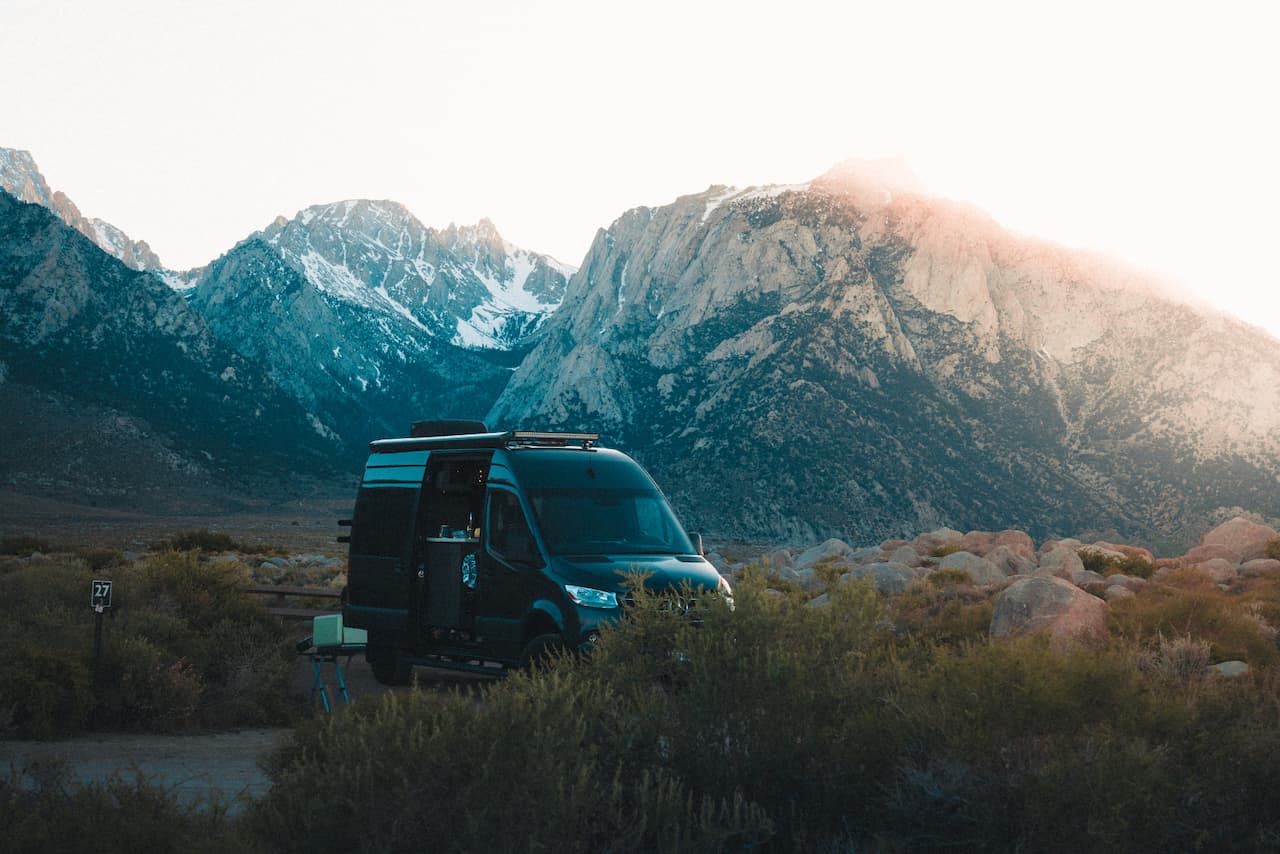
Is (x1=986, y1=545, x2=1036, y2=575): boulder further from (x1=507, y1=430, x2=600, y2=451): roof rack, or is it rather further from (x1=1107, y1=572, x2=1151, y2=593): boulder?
(x1=507, y1=430, x2=600, y2=451): roof rack

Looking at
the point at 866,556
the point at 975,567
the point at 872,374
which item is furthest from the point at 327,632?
the point at 872,374

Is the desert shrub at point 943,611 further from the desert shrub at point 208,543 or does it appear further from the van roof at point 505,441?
the desert shrub at point 208,543

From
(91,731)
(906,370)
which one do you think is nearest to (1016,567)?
(91,731)

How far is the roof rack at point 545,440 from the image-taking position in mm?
13086

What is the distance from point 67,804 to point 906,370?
313ft

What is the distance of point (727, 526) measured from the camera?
296 ft

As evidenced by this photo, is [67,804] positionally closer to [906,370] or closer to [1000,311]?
[906,370]

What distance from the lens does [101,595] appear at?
11.8m

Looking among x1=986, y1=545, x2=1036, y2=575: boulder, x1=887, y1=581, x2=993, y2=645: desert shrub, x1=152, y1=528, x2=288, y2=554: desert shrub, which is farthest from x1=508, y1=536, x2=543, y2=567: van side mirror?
x1=152, y1=528, x2=288, y2=554: desert shrub

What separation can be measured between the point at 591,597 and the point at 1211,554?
92.5 ft

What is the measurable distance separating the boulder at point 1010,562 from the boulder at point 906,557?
2396 mm

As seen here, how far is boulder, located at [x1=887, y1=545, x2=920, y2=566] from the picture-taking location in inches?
1416

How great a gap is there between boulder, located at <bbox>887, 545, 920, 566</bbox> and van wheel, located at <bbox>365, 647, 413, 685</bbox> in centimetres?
2330

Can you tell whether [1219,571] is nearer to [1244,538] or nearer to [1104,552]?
[1104,552]
